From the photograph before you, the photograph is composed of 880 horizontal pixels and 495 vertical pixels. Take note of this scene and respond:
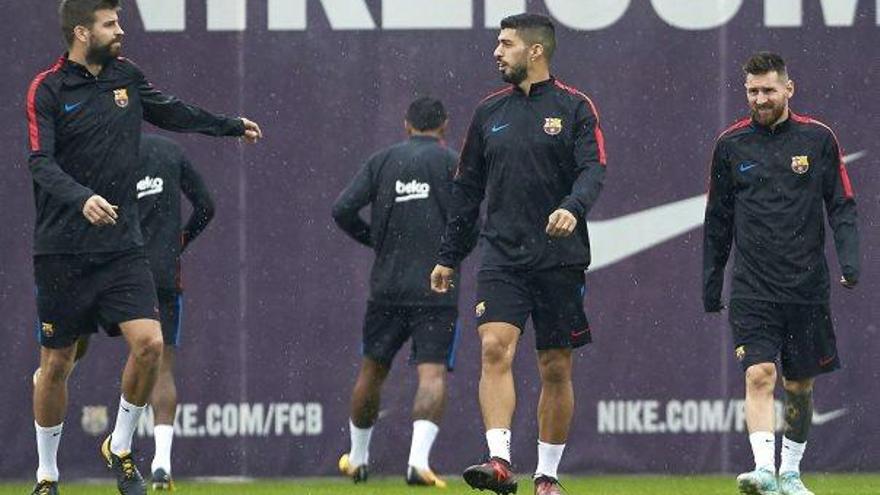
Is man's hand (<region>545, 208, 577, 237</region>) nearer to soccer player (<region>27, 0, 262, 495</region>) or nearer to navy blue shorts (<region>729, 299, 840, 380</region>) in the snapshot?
navy blue shorts (<region>729, 299, 840, 380</region>)

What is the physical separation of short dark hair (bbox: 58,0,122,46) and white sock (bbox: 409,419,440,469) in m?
3.41

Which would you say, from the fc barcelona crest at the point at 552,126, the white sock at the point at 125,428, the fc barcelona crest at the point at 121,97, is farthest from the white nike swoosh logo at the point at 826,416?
the fc barcelona crest at the point at 121,97

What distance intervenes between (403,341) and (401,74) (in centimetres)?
169

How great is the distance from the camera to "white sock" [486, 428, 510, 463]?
8.91m

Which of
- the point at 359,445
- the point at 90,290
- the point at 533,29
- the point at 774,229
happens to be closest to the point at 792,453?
the point at 774,229

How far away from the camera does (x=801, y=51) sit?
12.5 metres

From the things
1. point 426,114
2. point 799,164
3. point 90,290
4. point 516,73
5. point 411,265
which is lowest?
point 411,265

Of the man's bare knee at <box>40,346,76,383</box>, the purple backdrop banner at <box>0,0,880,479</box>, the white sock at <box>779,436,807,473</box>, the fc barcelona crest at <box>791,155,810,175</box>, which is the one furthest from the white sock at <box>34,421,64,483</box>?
the fc barcelona crest at <box>791,155,810,175</box>

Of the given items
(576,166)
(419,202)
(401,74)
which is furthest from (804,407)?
(401,74)

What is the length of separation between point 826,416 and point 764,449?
3388 mm

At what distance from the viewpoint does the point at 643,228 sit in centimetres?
1261

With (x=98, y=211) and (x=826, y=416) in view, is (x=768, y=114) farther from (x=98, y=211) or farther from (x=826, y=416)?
Result: (x=826, y=416)

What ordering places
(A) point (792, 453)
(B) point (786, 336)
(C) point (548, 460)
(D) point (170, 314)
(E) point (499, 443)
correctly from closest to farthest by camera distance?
(E) point (499, 443)
(C) point (548, 460)
(B) point (786, 336)
(A) point (792, 453)
(D) point (170, 314)

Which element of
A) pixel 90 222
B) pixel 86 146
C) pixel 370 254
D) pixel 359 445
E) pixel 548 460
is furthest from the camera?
pixel 370 254
